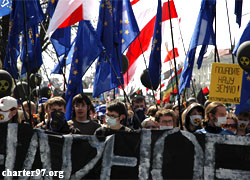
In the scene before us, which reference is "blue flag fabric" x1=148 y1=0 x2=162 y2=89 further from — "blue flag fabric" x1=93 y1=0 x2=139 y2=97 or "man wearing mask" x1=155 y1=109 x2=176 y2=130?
"man wearing mask" x1=155 y1=109 x2=176 y2=130

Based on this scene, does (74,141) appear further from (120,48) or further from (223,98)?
(120,48)

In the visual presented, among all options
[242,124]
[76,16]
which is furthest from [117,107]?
[242,124]

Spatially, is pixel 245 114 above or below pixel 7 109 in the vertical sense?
above

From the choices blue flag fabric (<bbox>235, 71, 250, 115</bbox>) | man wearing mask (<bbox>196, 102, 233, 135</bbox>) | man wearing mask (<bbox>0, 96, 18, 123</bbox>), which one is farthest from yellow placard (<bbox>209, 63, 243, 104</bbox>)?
man wearing mask (<bbox>0, 96, 18, 123</bbox>)

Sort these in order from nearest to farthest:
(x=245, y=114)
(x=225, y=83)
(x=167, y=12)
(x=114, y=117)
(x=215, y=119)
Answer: (x=114, y=117), (x=215, y=119), (x=225, y=83), (x=245, y=114), (x=167, y=12)

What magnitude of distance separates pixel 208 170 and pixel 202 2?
365 centimetres

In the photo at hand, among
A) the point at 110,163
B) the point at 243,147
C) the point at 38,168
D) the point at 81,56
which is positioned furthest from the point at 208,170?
the point at 81,56

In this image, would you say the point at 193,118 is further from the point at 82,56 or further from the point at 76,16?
the point at 76,16

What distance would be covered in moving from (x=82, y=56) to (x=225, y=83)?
1.97 m

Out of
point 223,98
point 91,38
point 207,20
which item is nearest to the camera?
point 223,98

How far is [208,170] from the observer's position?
448 centimetres

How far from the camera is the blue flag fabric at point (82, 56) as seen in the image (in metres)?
6.49

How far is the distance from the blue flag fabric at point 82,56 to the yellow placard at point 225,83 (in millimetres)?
1622

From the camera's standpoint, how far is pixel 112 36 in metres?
6.73
